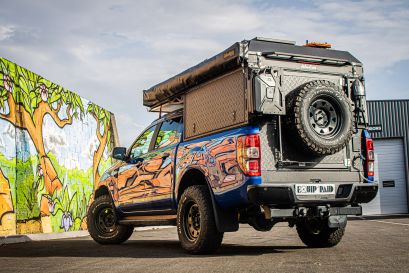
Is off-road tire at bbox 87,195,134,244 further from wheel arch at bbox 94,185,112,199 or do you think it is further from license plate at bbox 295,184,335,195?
license plate at bbox 295,184,335,195

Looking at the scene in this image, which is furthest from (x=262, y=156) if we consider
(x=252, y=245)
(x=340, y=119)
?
(x=252, y=245)

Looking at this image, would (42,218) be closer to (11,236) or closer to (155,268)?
(11,236)

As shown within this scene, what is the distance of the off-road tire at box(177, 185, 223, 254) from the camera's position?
6793mm

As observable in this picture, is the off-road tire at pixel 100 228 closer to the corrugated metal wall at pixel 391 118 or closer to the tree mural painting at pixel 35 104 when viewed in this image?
the tree mural painting at pixel 35 104

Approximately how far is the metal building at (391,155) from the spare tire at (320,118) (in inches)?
916

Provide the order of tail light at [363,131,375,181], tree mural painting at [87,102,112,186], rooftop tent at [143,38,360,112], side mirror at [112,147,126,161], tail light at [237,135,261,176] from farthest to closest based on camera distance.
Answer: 1. tree mural painting at [87,102,112,186]
2. side mirror at [112,147,126,161]
3. tail light at [363,131,375,181]
4. rooftop tent at [143,38,360,112]
5. tail light at [237,135,261,176]

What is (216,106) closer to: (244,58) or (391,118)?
(244,58)

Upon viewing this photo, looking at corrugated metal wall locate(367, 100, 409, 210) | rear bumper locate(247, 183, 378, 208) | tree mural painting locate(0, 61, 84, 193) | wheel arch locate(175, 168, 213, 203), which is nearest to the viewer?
rear bumper locate(247, 183, 378, 208)

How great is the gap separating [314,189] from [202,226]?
1.44m

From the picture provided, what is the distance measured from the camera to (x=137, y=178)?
29.2ft

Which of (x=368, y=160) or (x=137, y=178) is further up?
(x=368, y=160)

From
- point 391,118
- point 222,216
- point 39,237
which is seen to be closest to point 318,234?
point 222,216

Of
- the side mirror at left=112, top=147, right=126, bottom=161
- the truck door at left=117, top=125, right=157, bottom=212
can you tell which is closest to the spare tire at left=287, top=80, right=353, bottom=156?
the truck door at left=117, top=125, right=157, bottom=212

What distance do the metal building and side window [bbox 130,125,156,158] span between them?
71.8 feet
